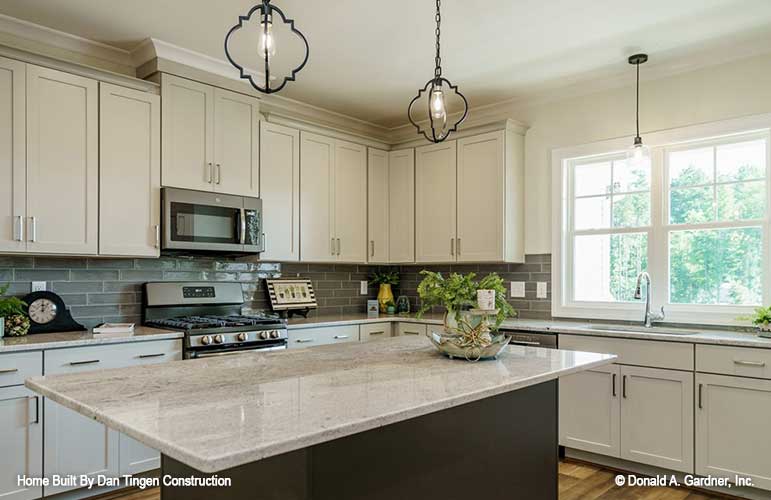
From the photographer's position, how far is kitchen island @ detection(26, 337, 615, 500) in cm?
122

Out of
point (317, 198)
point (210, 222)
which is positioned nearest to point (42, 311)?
point (210, 222)

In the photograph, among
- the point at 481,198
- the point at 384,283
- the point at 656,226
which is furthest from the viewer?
the point at 384,283

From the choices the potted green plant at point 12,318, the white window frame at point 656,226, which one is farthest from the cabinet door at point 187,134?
the white window frame at point 656,226

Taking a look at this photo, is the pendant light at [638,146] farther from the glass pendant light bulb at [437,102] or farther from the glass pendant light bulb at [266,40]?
the glass pendant light bulb at [266,40]

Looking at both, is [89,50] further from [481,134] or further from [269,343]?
[481,134]

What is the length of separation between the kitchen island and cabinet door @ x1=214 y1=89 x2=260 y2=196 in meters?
→ 1.89

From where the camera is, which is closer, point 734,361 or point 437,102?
point 437,102

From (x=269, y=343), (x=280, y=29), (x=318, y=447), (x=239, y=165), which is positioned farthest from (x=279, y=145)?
(x=318, y=447)

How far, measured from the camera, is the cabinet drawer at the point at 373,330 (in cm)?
446

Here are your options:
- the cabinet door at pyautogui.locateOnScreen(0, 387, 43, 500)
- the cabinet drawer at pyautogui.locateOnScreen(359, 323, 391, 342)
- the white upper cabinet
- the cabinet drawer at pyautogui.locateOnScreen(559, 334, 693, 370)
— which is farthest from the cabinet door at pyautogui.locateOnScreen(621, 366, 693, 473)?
the cabinet door at pyautogui.locateOnScreen(0, 387, 43, 500)

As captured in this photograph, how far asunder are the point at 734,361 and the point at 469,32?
2.31 m

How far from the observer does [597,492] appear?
3160 millimetres

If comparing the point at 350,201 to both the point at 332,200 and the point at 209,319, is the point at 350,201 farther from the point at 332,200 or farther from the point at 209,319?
the point at 209,319

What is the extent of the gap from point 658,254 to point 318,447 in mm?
3160
